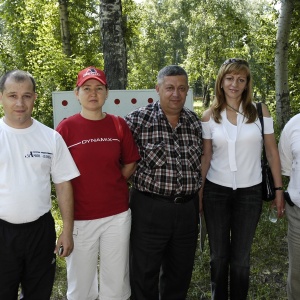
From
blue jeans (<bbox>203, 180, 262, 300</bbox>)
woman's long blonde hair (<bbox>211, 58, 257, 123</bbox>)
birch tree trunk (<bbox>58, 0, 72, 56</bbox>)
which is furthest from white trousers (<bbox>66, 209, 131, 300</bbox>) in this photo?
birch tree trunk (<bbox>58, 0, 72, 56</bbox>)

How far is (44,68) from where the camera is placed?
30.4ft

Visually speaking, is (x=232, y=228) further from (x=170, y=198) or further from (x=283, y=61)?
(x=283, y=61)

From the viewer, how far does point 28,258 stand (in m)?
2.50

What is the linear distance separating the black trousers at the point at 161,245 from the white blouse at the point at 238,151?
361mm

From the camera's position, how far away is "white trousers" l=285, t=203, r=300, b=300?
2902 mm

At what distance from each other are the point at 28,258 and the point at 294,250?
2.02 metres

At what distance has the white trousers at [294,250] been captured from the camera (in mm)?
2902

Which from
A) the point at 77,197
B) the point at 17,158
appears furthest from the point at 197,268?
the point at 17,158

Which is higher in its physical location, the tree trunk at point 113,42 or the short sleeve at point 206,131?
the tree trunk at point 113,42

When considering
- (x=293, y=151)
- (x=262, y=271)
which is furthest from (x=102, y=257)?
(x=262, y=271)

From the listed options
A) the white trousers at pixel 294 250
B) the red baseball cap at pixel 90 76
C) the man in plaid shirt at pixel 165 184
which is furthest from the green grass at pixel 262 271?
the red baseball cap at pixel 90 76

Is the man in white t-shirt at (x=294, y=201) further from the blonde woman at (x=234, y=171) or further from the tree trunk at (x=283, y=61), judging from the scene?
the tree trunk at (x=283, y=61)

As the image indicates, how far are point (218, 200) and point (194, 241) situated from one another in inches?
16.9

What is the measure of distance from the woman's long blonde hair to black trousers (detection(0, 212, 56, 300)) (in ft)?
5.30
